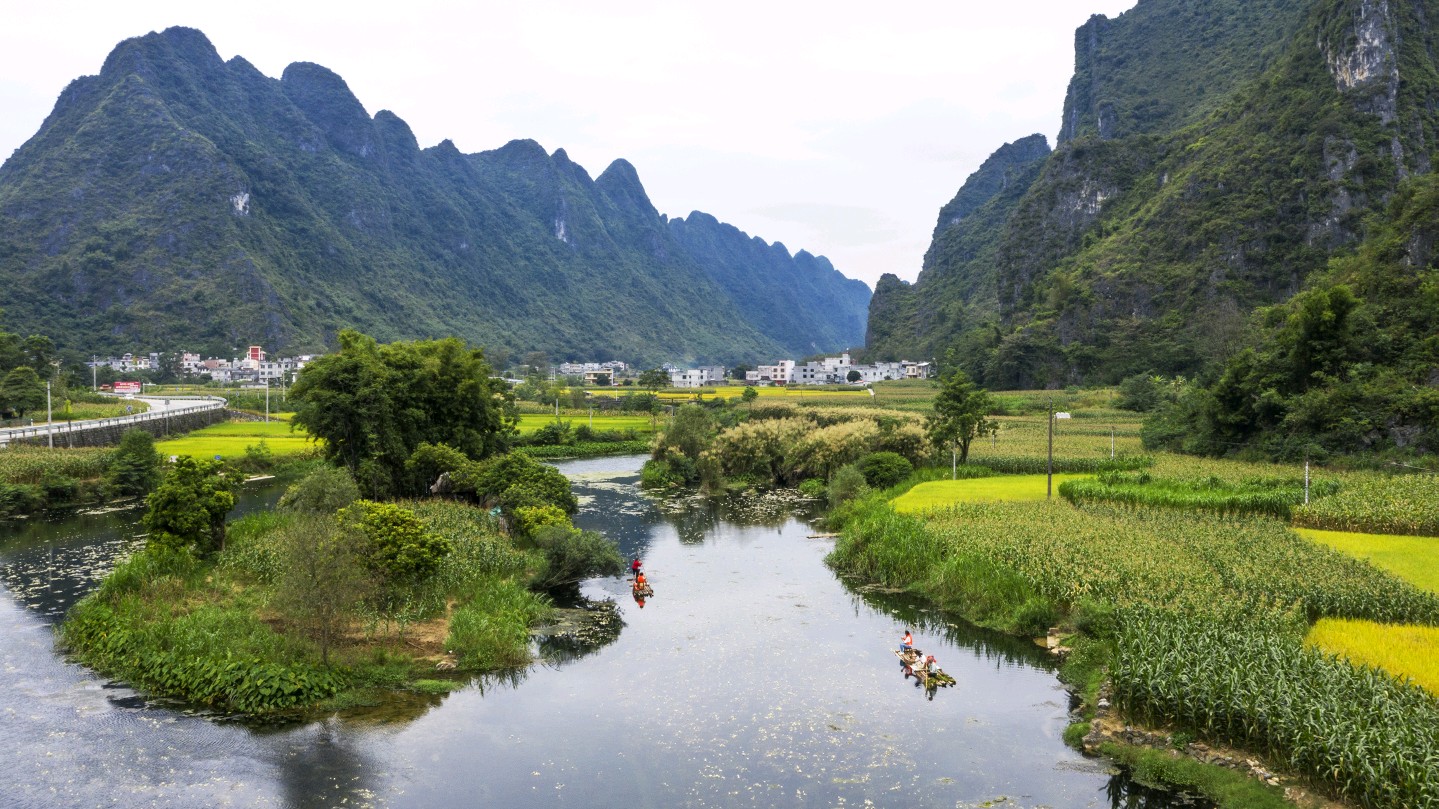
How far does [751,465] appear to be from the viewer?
62812 millimetres

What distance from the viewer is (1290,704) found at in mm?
16078

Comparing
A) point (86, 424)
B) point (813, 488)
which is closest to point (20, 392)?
point (86, 424)

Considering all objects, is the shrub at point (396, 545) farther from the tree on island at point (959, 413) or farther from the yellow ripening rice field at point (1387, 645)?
the tree on island at point (959, 413)

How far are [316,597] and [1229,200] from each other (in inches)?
4865

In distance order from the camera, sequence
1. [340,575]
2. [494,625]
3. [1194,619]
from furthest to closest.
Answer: [494,625], [340,575], [1194,619]

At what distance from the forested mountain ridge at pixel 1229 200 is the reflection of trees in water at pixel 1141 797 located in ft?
245

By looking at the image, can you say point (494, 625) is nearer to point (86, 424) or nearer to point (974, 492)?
point (974, 492)

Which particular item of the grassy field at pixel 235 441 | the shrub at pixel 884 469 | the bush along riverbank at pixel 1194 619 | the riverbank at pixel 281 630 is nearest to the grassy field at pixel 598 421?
the grassy field at pixel 235 441

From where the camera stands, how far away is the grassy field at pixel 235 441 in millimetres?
60844

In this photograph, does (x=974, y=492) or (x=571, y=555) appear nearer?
(x=571, y=555)

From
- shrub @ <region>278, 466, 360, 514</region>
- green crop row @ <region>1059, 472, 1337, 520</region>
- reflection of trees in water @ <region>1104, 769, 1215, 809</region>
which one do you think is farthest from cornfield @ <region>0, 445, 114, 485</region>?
green crop row @ <region>1059, 472, 1337, 520</region>

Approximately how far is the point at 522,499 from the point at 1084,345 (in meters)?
101

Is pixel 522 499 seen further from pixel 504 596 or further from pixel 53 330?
pixel 53 330

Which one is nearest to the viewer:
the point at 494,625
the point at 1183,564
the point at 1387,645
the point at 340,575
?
the point at 1387,645
